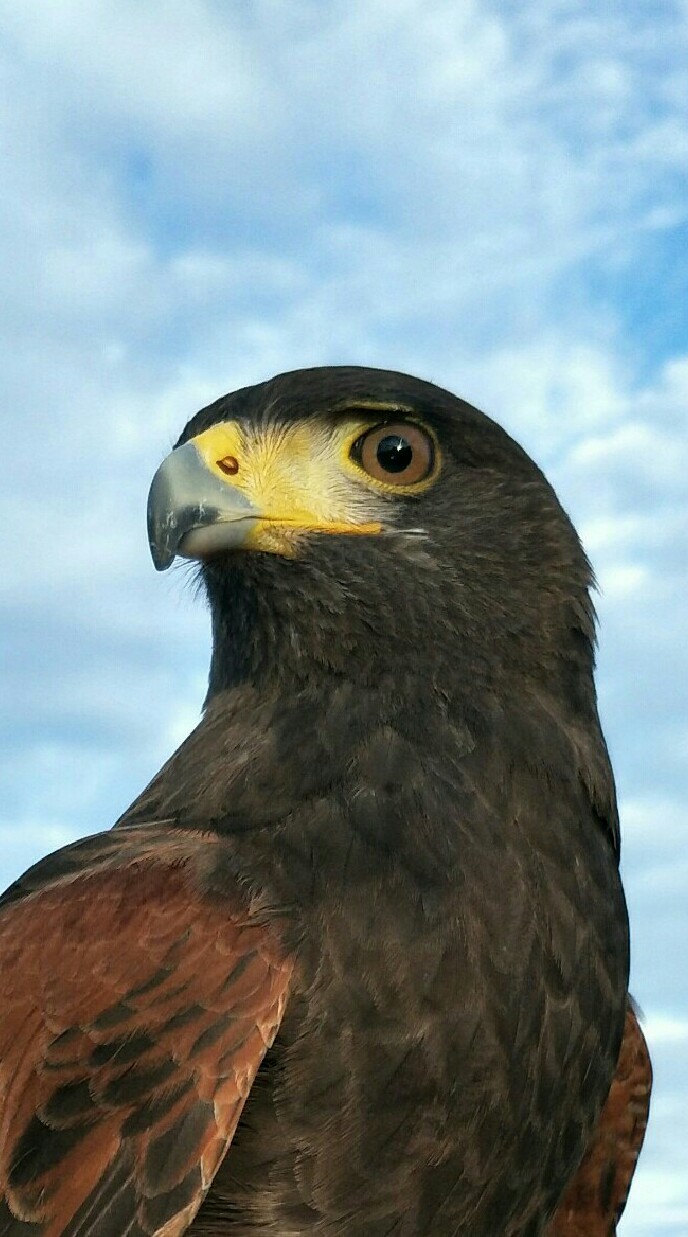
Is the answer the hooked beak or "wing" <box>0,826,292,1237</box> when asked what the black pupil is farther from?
"wing" <box>0,826,292,1237</box>

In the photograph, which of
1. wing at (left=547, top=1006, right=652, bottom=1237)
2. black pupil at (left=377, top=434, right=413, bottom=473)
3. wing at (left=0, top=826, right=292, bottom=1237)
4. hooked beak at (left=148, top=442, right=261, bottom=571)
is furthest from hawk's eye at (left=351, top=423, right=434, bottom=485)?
wing at (left=547, top=1006, right=652, bottom=1237)

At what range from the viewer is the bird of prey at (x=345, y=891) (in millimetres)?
3809

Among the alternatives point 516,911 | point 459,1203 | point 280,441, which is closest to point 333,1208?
point 459,1203

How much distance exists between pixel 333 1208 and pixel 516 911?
0.99 metres

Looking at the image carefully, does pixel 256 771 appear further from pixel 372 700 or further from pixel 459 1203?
pixel 459 1203

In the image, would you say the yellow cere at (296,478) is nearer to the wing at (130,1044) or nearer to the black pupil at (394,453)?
the black pupil at (394,453)

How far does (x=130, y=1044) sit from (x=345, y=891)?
733 mm

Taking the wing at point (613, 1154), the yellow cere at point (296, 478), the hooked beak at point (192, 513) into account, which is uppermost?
the yellow cere at point (296, 478)

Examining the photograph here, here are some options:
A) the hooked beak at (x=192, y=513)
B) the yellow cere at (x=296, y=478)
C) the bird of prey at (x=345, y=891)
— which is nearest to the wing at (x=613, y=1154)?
the bird of prey at (x=345, y=891)

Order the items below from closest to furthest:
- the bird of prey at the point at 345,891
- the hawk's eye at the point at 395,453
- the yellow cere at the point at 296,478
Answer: the bird of prey at the point at 345,891 < the yellow cere at the point at 296,478 < the hawk's eye at the point at 395,453

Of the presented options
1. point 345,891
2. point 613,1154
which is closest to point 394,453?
point 345,891

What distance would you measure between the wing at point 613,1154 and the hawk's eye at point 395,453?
2.26 meters

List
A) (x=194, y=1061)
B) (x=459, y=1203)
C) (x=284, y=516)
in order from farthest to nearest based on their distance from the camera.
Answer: (x=284, y=516), (x=459, y=1203), (x=194, y=1061)

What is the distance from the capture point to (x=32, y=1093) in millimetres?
3887
